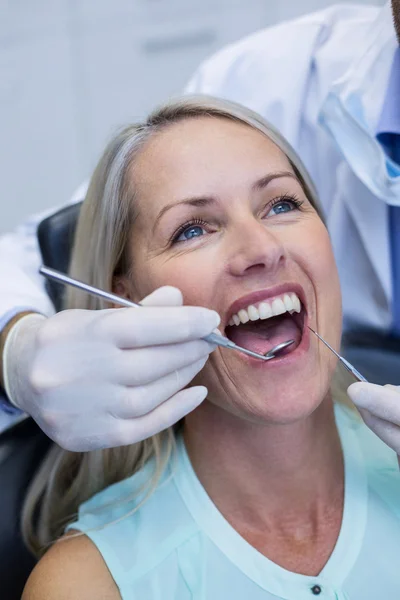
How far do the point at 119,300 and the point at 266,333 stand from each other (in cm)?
34

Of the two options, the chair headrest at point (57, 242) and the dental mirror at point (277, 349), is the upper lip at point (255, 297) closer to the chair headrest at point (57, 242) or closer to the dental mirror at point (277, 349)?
the dental mirror at point (277, 349)

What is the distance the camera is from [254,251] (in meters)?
1.00

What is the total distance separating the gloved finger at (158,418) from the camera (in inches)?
37.5

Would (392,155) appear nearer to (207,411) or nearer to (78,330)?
(207,411)

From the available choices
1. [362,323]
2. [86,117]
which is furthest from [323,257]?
[86,117]

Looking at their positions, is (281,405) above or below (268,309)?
below

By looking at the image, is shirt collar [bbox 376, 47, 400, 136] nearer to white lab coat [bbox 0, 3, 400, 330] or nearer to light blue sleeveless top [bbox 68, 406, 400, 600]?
white lab coat [bbox 0, 3, 400, 330]

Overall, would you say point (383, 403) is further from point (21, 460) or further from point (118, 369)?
point (21, 460)

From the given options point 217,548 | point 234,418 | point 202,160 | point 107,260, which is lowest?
point 217,548

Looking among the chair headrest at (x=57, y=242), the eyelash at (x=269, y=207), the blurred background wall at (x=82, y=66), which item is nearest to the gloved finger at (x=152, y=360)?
the eyelash at (x=269, y=207)

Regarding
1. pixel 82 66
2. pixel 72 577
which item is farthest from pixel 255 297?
pixel 82 66

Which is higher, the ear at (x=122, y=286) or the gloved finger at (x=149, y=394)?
the ear at (x=122, y=286)

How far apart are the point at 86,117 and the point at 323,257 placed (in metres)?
2.44

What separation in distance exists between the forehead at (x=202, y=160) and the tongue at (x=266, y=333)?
221 millimetres
